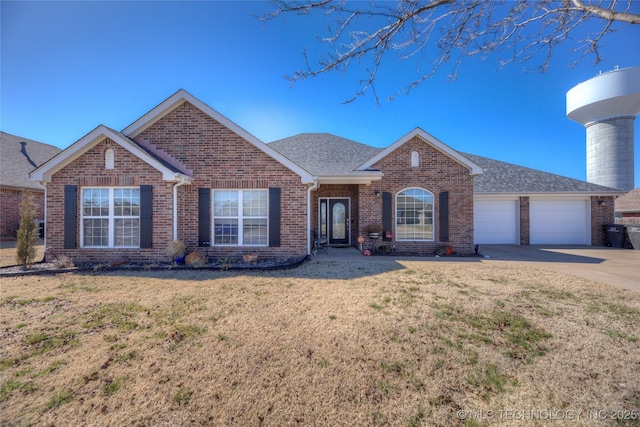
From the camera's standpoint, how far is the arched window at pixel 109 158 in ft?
25.2

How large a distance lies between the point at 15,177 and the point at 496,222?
A: 25.7m

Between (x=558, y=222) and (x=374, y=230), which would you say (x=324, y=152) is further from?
(x=558, y=222)

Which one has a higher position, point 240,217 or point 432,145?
point 432,145

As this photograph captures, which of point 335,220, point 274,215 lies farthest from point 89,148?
point 335,220

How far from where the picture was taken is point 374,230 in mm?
10227

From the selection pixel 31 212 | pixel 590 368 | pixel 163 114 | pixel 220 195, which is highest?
pixel 163 114

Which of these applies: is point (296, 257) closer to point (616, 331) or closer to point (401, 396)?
point (401, 396)

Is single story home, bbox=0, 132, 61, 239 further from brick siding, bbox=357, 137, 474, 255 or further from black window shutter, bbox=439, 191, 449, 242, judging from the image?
black window shutter, bbox=439, 191, 449, 242

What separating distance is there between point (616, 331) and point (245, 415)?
206 inches

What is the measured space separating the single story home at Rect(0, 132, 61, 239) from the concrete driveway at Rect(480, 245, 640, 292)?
2045cm

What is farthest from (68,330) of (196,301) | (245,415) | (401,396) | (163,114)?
(163,114)

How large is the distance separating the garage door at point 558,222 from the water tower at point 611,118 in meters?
16.8

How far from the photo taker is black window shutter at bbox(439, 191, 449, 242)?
10.2 m

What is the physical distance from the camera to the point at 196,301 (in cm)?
477
